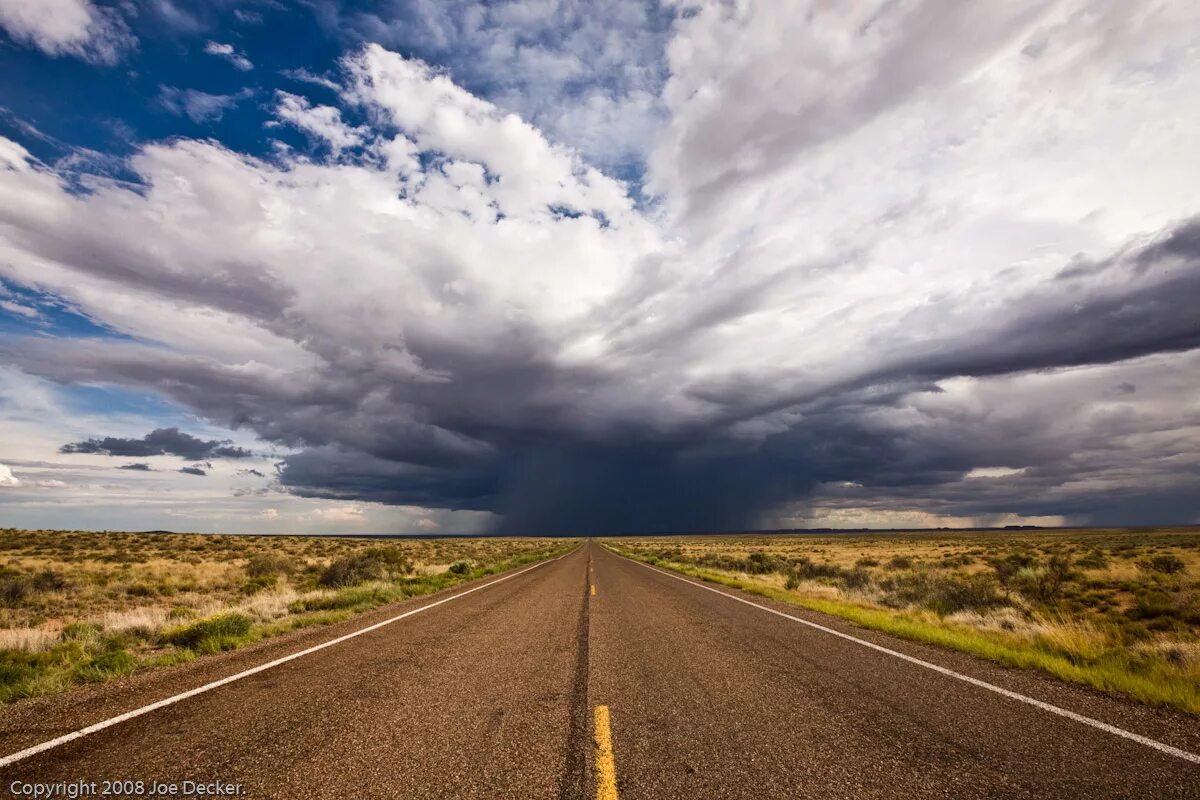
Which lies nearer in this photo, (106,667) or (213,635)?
(106,667)

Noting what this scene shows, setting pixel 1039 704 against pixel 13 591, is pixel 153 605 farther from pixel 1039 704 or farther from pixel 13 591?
pixel 1039 704

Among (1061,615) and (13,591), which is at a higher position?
(13,591)

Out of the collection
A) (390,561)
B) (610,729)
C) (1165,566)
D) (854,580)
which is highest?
(390,561)

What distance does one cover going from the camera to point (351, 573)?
22.4 meters

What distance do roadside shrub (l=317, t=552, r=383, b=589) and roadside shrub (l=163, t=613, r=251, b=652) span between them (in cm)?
1083

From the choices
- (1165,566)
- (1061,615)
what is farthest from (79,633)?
(1165,566)

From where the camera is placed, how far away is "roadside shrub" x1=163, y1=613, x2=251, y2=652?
949 centimetres

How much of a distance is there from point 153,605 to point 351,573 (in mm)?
6215

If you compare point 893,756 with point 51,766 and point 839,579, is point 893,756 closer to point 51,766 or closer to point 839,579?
point 51,766

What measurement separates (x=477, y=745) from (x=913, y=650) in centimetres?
709

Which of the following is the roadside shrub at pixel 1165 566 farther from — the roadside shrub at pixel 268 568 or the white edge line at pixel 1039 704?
the roadside shrub at pixel 268 568

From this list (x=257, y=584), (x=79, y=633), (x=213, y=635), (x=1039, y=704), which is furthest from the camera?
(x=257, y=584)

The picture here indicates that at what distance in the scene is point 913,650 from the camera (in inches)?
340

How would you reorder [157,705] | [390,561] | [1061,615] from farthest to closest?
[390,561] < [1061,615] < [157,705]
